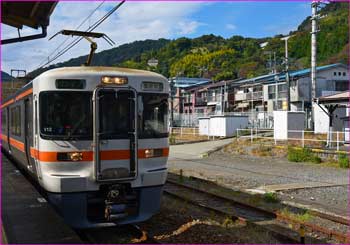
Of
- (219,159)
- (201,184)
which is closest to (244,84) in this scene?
(219,159)

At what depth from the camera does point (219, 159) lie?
23.9m

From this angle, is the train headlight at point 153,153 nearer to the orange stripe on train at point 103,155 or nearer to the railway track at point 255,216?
the orange stripe on train at point 103,155


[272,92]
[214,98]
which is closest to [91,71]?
[272,92]

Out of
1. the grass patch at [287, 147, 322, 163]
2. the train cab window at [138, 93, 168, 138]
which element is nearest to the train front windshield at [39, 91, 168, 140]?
the train cab window at [138, 93, 168, 138]

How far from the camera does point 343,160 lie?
1877 cm

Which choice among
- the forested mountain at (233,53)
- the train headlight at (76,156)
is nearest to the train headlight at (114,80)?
the train headlight at (76,156)

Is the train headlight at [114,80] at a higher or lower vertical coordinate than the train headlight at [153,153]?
higher

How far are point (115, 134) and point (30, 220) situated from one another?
254 centimetres

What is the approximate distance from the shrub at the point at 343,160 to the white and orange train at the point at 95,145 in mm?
13097

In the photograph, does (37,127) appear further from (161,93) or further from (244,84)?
(244,84)

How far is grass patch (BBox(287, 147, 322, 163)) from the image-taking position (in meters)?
20.6

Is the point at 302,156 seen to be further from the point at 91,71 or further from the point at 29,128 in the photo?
the point at 91,71

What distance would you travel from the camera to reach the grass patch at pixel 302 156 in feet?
67.6

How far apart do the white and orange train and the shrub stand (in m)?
13.1
